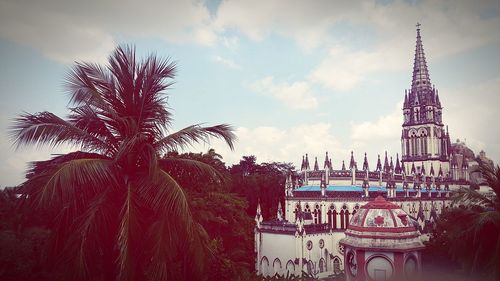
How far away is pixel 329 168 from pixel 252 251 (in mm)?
12687

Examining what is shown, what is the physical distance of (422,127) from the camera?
62062mm

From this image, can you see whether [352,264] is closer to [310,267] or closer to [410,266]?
[410,266]

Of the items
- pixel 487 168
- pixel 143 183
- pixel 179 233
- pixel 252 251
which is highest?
pixel 487 168

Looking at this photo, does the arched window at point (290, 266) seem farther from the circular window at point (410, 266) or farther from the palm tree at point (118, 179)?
the palm tree at point (118, 179)

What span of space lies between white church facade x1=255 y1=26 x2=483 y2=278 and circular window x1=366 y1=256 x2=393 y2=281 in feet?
17.8

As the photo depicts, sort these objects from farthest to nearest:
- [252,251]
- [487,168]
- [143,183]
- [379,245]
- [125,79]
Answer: [252,251] → [379,245] → [487,168] → [125,79] → [143,183]

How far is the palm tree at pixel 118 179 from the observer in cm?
757

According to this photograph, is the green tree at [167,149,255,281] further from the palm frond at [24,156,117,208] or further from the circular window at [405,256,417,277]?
the palm frond at [24,156,117,208]

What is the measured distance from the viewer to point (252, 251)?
34.3 m

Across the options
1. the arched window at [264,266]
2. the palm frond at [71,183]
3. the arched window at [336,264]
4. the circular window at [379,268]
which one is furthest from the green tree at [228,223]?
the palm frond at [71,183]

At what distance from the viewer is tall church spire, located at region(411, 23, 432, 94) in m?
63.0

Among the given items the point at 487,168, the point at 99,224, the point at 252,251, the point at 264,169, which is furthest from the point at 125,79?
the point at 264,169

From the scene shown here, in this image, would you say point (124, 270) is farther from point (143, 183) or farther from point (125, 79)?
point (125, 79)

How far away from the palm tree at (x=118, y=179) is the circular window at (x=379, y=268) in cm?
1165
